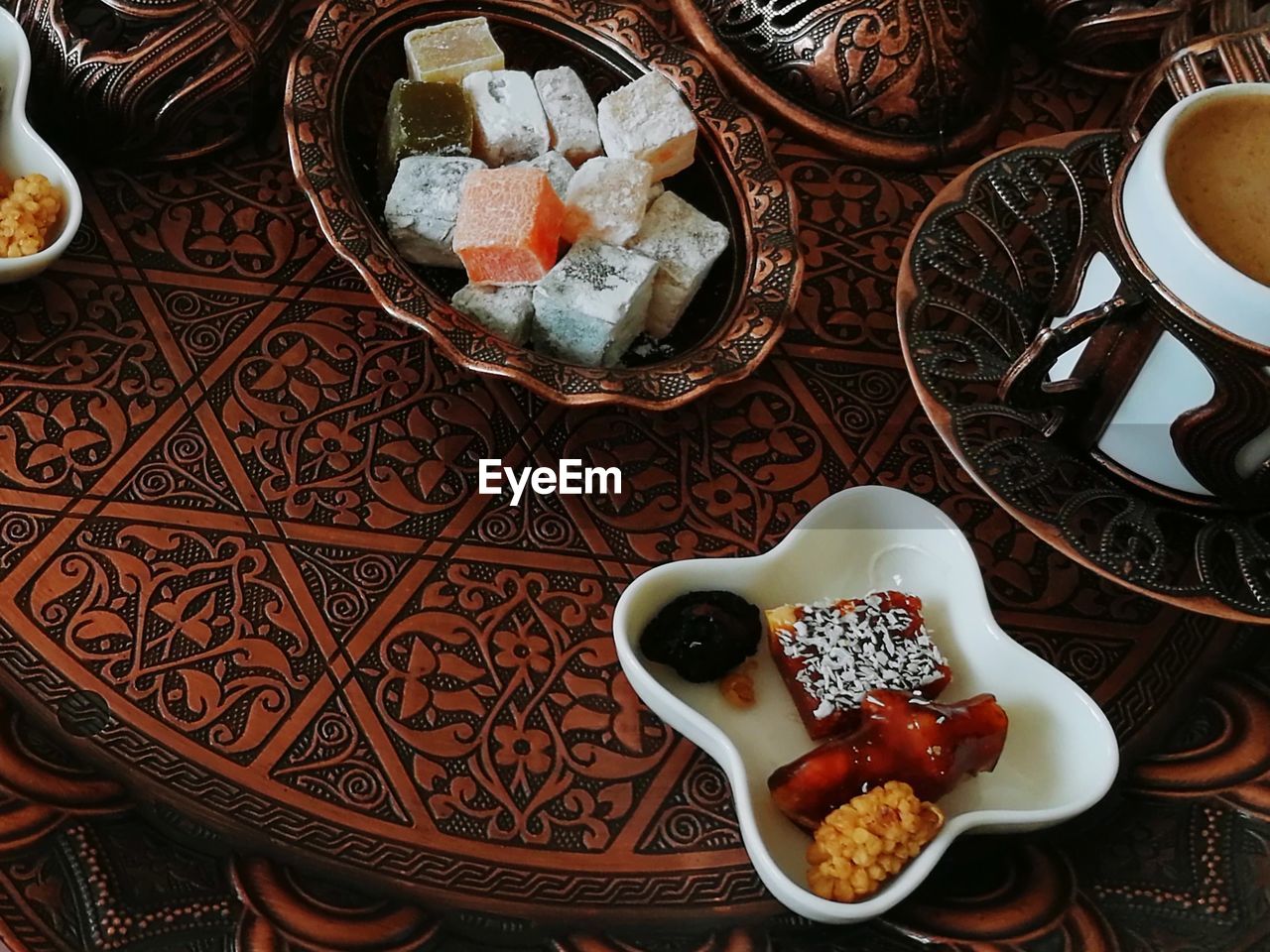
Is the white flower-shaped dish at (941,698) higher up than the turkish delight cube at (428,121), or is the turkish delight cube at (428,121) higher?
the turkish delight cube at (428,121)

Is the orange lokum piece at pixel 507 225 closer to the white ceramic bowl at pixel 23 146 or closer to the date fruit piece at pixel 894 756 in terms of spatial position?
the white ceramic bowl at pixel 23 146

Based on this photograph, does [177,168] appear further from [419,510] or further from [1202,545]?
[1202,545]

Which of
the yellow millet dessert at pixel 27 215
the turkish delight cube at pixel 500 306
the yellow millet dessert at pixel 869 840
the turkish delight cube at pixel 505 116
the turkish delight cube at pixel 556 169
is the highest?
the turkish delight cube at pixel 505 116

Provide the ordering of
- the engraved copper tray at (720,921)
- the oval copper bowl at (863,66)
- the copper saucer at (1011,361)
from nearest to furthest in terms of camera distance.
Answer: the engraved copper tray at (720,921) → the copper saucer at (1011,361) → the oval copper bowl at (863,66)

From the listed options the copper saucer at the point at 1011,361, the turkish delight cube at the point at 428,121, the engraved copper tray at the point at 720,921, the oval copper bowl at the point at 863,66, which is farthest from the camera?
the oval copper bowl at the point at 863,66

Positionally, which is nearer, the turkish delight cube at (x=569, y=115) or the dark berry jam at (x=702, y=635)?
the dark berry jam at (x=702, y=635)

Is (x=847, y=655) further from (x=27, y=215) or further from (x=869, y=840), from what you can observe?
(x=27, y=215)

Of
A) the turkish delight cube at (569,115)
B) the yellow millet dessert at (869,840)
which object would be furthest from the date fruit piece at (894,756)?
the turkish delight cube at (569,115)

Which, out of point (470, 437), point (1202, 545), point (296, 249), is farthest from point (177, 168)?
point (1202, 545)
